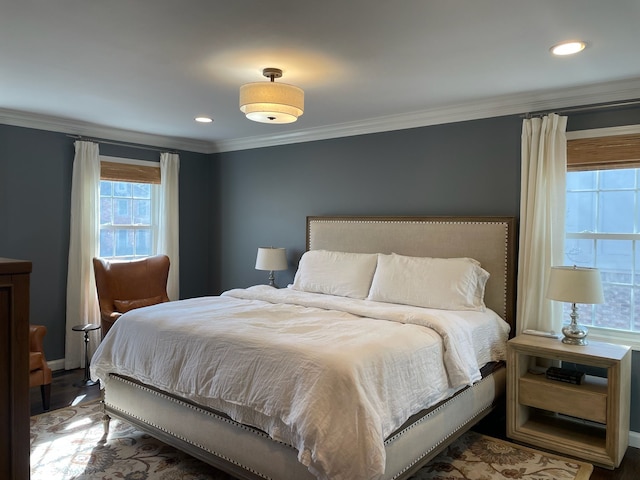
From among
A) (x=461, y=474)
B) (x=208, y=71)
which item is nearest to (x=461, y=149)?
(x=208, y=71)

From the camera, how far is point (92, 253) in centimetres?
475

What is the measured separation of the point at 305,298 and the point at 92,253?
2480 millimetres

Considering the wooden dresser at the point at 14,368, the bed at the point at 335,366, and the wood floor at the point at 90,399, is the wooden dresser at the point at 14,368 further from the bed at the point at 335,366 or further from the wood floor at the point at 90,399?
the wood floor at the point at 90,399

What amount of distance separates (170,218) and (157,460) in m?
3.14

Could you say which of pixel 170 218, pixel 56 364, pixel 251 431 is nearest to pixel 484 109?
pixel 251 431

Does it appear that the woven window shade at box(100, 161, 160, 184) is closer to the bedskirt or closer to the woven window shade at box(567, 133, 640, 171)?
the bedskirt

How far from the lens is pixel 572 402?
9.68ft

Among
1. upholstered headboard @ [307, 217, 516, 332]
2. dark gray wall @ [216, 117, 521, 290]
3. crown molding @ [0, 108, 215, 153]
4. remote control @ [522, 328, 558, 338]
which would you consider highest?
crown molding @ [0, 108, 215, 153]

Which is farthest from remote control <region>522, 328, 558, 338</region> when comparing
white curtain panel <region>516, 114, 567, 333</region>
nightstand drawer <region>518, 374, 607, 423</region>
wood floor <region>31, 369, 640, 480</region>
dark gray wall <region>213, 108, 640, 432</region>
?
wood floor <region>31, 369, 640, 480</region>

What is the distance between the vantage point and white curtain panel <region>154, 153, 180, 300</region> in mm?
5410

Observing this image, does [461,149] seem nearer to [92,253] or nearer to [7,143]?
[92,253]

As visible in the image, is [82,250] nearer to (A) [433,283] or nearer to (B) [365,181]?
(B) [365,181]

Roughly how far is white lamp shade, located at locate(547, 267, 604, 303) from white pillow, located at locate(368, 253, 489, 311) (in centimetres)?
61

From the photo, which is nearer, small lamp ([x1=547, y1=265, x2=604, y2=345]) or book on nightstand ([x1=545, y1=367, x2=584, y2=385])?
small lamp ([x1=547, y1=265, x2=604, y2=345])
